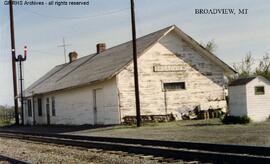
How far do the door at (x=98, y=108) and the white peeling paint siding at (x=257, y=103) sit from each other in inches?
368

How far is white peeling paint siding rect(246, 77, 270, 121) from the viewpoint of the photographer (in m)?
24.2

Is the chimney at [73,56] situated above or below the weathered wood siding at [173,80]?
above

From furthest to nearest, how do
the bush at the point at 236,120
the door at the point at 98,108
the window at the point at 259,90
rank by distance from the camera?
the door at the point at 98,108
the window at the point at 259,90
the bush at the point at 236,120

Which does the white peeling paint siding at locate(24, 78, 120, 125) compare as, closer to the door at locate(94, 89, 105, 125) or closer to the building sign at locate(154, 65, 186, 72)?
the door at locate(94, 89, 105, 125)

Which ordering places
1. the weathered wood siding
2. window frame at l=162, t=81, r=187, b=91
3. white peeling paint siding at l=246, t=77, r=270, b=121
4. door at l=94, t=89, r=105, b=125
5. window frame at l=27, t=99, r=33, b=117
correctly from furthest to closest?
window frame at l=27, t=99, r=33, b=117 < window frame at l=162, t=81, r=187, b=91 < door at l=94, t=89, r=105, b=125 < the weathered wood siding < white peeling paint siding at l=246, t=77, r=270, b=121

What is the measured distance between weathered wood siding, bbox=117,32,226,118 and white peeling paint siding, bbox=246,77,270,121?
6.76m

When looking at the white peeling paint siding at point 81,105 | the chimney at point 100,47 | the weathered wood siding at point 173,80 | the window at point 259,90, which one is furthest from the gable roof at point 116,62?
the window at point 259,90

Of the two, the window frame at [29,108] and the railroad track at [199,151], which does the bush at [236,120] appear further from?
the window frame at [29,108]

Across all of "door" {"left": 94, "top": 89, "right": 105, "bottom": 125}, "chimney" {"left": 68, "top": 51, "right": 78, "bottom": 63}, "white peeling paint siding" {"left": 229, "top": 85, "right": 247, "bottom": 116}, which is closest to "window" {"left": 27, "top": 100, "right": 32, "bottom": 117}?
"chimney" {"left": 68, "top": 51, "right": 78, "bottom": 63}

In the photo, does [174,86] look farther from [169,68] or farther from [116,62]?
[116,62]

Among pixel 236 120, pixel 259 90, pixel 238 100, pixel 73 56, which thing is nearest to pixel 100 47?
pixel 73 56

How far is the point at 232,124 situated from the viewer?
77.3 ft

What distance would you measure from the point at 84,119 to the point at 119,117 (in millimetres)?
4718

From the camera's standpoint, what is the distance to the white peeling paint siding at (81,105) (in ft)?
95.6
